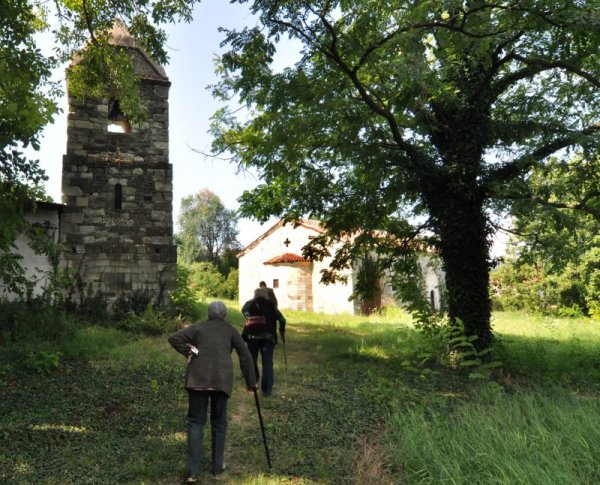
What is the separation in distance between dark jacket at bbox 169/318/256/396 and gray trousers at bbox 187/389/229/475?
0.40ft

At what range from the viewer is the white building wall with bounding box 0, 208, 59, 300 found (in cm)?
1217

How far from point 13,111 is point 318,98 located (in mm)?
4749

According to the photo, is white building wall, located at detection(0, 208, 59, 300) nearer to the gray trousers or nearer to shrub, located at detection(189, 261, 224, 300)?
the gray trousers

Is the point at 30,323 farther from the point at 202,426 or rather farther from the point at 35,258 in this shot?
the point at 202,426

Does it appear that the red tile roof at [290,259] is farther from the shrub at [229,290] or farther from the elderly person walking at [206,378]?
the elderly person walking at [206,378]

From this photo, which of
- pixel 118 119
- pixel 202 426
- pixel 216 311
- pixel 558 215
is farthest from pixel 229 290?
pixel 202 426

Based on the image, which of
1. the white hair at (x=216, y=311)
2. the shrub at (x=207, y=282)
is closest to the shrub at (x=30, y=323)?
the white hair at (x=216, y=311)

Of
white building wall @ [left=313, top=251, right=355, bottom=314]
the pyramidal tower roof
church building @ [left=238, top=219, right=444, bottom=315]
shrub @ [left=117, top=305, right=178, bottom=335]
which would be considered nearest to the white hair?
shrub @ [left=117, top=305, right=178, bottom=335]

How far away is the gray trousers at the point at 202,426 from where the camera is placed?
4.74m

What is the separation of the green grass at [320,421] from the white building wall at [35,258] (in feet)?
8.70


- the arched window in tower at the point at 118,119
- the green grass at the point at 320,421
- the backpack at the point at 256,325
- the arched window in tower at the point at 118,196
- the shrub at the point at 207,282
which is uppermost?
the arched window in tower at the point at 118,119

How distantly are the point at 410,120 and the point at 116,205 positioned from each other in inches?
350

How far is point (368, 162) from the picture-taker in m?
9.64

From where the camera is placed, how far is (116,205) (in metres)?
14.0
